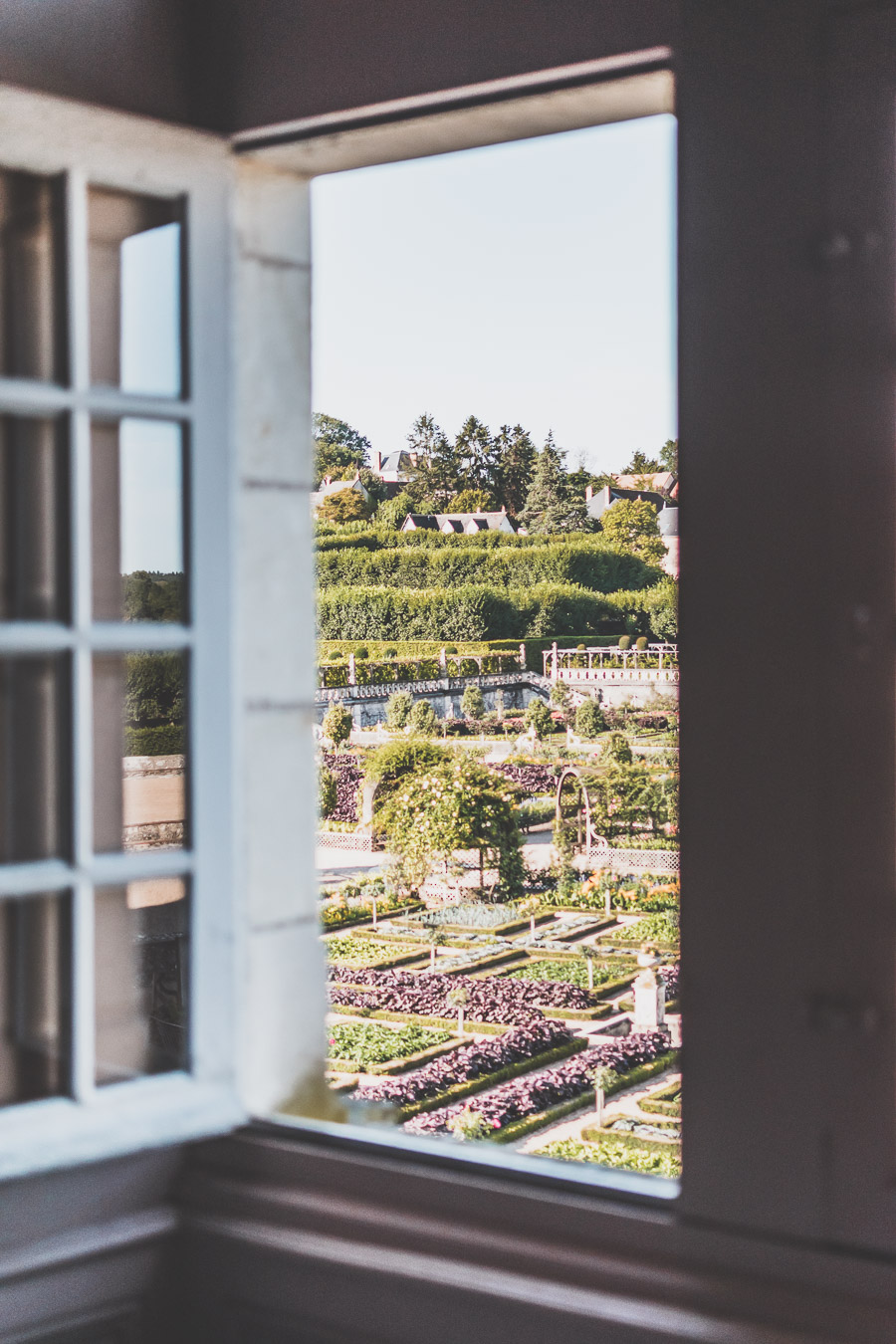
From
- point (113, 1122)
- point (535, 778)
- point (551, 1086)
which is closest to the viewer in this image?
point (113, 1122)

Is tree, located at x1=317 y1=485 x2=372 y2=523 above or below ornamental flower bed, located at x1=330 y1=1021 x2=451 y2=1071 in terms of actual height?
above

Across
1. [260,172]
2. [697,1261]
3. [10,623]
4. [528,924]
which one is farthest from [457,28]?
[528,924]

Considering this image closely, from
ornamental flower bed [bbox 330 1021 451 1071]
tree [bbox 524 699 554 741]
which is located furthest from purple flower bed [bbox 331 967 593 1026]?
tree [bbox 524 699 554 741]

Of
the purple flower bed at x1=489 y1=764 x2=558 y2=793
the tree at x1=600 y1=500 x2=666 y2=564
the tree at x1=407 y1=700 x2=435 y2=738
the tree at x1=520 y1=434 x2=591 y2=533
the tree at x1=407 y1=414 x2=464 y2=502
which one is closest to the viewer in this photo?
the tree at x1=600 y1=500 x2=666 y2=564

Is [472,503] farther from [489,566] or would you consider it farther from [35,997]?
[35,997]

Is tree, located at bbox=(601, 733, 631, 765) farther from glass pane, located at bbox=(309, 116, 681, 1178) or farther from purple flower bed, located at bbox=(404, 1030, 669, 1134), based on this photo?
purple flower bed, located at bbox=(404, 1030, 669, 1134)

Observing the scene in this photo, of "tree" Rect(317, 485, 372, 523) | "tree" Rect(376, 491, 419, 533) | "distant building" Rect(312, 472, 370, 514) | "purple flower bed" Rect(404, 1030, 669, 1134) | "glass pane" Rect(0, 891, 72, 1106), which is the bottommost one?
"purple flower bed" Rect(404, 1030, 669, 1134)

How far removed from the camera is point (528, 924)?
4.70m

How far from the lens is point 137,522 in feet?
5.47

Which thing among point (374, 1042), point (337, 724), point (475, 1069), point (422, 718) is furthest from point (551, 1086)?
point (337, 724)

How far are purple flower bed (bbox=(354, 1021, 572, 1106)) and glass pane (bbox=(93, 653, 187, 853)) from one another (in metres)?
2.89

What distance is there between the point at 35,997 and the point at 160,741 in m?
0.37

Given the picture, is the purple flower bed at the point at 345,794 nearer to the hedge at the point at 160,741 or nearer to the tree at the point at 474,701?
the tree at the point at 474,701

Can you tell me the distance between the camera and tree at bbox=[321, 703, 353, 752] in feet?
14.9
